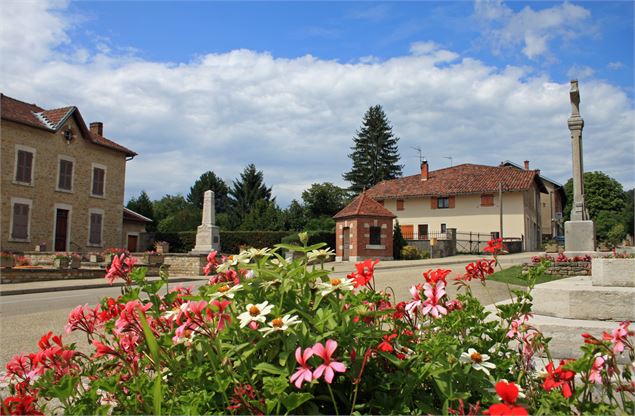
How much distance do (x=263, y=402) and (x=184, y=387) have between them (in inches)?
17.2

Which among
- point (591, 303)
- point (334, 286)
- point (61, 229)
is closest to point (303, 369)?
point (334, 286)

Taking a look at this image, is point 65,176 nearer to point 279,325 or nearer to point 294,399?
point 279,325

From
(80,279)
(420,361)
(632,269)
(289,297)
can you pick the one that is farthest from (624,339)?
(80,279)

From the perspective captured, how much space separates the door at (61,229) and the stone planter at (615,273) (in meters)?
29.0

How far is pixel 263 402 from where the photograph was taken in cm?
173

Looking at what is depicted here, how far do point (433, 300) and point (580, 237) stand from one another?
14139mm

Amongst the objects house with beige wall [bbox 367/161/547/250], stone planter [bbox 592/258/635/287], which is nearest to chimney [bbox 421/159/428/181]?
house with beige wall [bbox 367/161/547/250]

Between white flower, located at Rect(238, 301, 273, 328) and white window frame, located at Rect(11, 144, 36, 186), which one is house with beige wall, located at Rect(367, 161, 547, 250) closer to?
white window frame, located at Rect(11, 144, 36, 186)

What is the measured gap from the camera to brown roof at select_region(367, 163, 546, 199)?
3928 cm

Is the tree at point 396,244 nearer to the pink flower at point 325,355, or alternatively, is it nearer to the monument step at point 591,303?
the monument step at point 591,303

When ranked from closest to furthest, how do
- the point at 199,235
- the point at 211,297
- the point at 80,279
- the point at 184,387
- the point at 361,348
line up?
the point at 361,348 → the point at 184,387 → the point at 211,297 → the point at 80,279 → the point at 199,235

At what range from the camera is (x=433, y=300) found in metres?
2.23

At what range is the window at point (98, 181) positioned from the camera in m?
30.1

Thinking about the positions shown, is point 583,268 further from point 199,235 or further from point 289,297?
point 199,235
